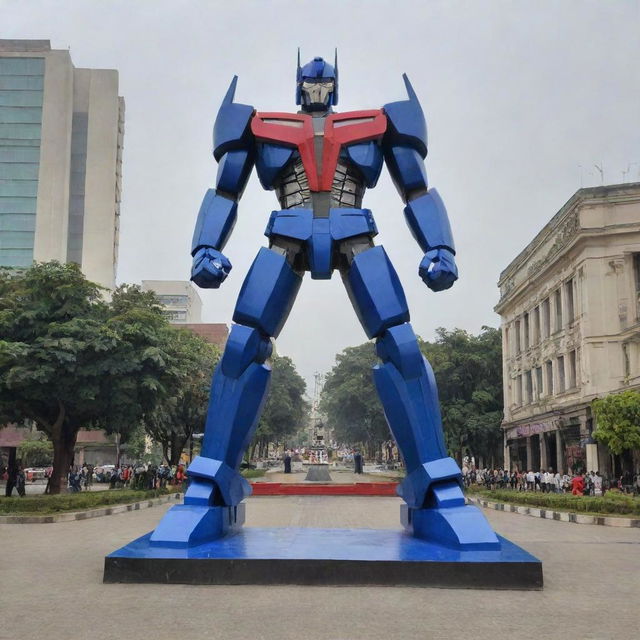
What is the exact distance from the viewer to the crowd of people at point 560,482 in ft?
79.9

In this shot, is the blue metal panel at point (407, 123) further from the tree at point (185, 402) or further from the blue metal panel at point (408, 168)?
the tree at point (185, 402)

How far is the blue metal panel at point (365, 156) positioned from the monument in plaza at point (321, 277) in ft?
0.04

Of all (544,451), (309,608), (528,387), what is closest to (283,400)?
(528,387)

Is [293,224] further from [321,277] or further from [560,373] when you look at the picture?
[560,373]

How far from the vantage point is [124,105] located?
249 ft

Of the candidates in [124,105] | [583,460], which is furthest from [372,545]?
[124,105]

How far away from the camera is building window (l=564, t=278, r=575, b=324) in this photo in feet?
112

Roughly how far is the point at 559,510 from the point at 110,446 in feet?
133

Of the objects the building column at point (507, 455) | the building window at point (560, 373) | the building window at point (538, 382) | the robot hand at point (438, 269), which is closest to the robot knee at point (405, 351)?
the robot hand at point (438, 269)

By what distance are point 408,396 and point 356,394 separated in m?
51.3

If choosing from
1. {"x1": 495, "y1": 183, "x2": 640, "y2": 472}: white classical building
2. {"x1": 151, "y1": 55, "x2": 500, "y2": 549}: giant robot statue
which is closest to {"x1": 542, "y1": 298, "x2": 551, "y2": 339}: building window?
Answer: {"x1": 495, "y1": 183, "x2": 640, "y2": 472}: white classical building

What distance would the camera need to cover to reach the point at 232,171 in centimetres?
912

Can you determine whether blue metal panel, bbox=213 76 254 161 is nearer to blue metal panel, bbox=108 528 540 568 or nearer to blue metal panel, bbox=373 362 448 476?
blue metal panel, bbox=373 362 448 476

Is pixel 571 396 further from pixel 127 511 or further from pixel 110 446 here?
pixel 110 446
